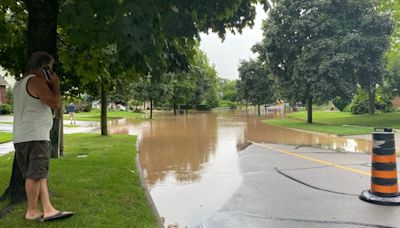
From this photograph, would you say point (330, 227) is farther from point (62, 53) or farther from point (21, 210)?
point (62, 53)

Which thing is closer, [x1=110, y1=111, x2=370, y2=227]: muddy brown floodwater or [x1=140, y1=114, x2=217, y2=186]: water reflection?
[x1=110, y1=111, x2=370, y2=227]: muddy brown floodwater

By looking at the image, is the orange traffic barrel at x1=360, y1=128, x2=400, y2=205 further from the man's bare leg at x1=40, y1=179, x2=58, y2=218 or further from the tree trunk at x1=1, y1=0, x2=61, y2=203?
the tree trunk at x1=1, y1=0, x2=61, y2=203

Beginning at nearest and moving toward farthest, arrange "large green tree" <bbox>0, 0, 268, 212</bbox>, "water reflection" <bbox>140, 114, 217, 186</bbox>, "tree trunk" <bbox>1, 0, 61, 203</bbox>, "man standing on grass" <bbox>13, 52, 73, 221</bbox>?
1. "large green tree" <bbox>0, 0, 268, 212</bbox>
2. "man standing on grass" <bbox>13, 52, 73, 221</bbox>
3. "tree trunk" <bbox>1, 0, 61, 203</bbox>
4. "water reflection" <bbox>140, 114, 217, 186</bbox>

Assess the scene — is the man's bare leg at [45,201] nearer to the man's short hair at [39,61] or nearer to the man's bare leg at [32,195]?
the man's bare leg at [32,195]

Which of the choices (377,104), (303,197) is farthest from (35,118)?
(377,104)

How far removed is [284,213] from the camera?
575 cm

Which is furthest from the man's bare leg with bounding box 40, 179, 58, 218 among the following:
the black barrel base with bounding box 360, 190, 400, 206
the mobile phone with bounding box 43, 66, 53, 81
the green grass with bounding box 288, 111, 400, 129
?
the green grass with bounding box 288, 111, 400, 129

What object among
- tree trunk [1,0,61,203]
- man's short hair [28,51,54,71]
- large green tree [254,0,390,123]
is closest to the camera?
man's short hair [28,51,54,71]

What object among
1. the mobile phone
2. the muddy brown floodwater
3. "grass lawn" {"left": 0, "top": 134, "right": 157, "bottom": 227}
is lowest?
the muddy brown floodwater

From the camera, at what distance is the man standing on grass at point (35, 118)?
14.3 ft

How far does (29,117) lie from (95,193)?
7.19ft

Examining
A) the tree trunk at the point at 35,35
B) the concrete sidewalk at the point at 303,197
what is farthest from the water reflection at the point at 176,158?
the tree trunk at the point at 35,35

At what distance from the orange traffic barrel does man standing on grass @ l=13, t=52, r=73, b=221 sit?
4.68 meters

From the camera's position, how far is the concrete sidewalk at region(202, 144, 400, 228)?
5387mm
